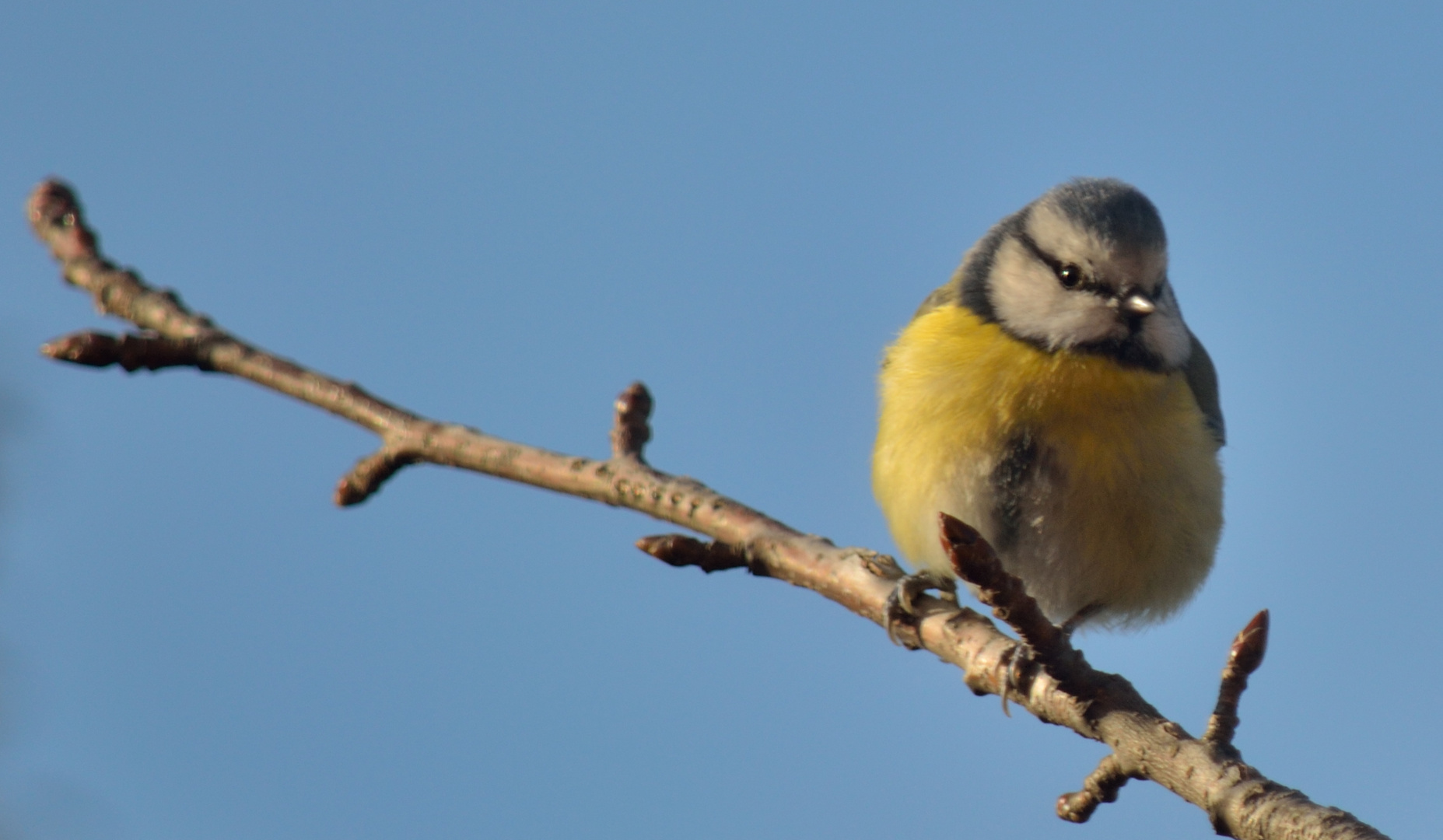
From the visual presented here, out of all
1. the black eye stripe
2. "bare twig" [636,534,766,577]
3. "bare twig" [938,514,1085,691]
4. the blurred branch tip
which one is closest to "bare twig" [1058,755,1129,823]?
the blurred branch tip

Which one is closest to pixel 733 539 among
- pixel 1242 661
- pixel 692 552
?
pixel 692 552

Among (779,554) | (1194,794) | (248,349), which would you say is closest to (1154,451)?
(779,554)

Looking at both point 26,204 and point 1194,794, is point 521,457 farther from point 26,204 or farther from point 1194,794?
point 1194,794

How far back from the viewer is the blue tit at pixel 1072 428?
3055 mm

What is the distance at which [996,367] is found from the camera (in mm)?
3148

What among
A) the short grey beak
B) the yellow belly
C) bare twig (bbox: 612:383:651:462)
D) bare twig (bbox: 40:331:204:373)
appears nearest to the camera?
bare twig (bbox: 40:331:204:373)

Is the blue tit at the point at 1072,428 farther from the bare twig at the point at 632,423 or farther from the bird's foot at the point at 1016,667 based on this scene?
the bird's foot at the point at 1016,667

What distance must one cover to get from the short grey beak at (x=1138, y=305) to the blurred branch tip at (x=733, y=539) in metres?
1.19

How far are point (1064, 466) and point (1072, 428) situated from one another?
0.09 meters

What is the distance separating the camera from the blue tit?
3055mm

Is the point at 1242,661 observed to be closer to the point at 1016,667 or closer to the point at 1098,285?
the point at 1016,667

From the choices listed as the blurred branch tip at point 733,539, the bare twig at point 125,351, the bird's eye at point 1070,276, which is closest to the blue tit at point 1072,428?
the bird's eye at point 1070,276

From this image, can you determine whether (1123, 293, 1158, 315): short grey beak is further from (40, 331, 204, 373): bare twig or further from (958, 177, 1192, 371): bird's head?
(40, 331, 204, 373): bare twig

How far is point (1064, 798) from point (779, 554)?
670mm
